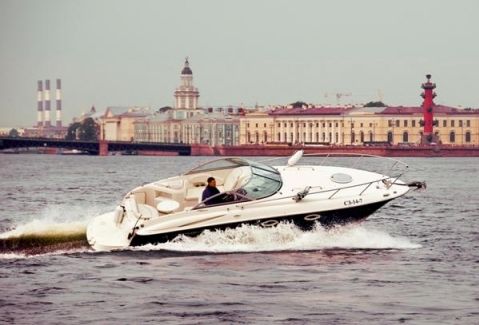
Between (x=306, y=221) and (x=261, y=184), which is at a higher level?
(x=261, y=184)

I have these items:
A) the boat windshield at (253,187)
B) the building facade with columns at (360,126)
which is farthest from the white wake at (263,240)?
the building facade with columns at (360,126)

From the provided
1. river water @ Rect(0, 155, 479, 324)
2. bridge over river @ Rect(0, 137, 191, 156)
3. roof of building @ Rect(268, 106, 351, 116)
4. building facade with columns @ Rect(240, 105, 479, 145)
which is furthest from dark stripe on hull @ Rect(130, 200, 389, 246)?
roof of building @ Rect(268, 106, 351, 116)

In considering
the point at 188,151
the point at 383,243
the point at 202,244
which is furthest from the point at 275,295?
the point at 188,151

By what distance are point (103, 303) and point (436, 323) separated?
4206mm

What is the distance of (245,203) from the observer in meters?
20.9

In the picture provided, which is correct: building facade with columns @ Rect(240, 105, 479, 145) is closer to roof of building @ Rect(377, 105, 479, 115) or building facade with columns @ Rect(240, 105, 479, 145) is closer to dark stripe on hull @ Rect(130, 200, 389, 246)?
roof of building @ Rect(377, 105, 479, 115)

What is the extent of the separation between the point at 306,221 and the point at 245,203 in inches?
40.6

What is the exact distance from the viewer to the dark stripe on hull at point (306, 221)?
2086cm

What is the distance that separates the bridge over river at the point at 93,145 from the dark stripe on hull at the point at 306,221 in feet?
372

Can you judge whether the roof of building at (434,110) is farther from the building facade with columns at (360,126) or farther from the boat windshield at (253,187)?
the boat windshield at (253,187)

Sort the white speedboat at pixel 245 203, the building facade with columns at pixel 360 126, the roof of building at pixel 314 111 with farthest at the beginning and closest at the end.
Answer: the roof of building at pixel 314 111, the building facade with columns at pixel 360 126, the white speedboat at pixel 245 203

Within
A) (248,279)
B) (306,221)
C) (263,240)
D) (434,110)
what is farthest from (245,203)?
(434,110)

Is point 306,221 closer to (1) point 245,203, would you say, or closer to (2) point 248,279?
(1) point 245,203

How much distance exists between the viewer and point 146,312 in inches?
655
